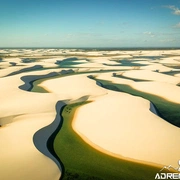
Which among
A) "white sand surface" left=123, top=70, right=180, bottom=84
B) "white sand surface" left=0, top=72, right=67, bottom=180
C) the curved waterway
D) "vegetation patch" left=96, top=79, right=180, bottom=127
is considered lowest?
"white sand surface" left=123, top=70, right=180, bottom=84

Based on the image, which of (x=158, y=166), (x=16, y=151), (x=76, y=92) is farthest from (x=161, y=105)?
(x=16, y=151)

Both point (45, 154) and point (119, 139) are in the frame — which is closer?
point (45, 154)

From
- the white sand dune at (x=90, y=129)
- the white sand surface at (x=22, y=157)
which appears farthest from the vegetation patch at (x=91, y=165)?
the white sand surface at (x=22, y=157)

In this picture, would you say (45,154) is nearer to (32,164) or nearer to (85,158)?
(32,164)

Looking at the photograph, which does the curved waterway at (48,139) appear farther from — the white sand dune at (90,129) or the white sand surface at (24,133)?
the white sand surface at (24,133)

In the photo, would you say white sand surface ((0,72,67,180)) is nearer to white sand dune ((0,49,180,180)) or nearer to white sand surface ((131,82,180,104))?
white sand dune ((0,49,180,180))

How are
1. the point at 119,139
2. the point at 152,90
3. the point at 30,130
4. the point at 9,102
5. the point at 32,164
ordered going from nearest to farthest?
the point at 32,164 < the point at 119,139 < the point at 30,130 < the point at 9,102 < the point at 152,90

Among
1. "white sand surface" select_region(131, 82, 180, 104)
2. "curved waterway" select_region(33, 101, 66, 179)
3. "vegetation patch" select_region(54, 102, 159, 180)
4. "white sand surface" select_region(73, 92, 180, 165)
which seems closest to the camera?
"vegetation patch" select_region(54, 102, 159, 180)

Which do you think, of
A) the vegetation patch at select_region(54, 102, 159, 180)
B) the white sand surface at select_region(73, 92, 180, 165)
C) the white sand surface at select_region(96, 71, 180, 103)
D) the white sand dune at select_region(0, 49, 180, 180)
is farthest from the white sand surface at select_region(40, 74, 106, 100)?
the vegetation patch at select_region(54, 102, 159, 180)

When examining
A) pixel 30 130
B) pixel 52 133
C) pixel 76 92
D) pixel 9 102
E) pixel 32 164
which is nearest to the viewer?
pixel 32 164
